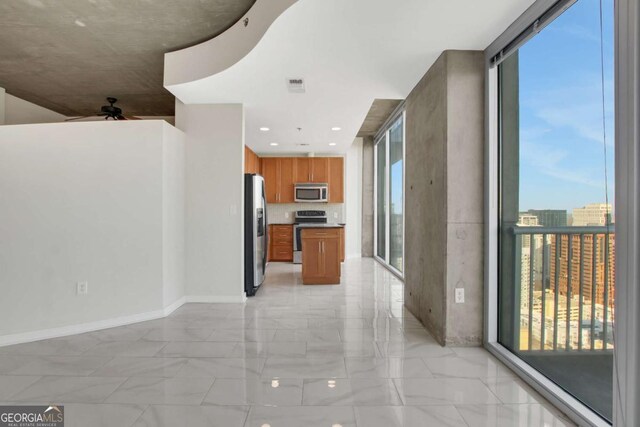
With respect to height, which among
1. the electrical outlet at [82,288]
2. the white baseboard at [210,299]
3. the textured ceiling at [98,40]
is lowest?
the white baseboard at [210,299]

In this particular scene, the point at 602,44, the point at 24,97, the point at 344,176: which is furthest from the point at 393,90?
the point at 24,97

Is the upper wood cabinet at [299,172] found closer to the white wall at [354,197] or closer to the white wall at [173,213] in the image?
the white wall at [354,197]

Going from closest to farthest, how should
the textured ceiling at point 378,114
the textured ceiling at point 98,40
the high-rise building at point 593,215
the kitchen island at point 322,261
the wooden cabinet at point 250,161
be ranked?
the high-rise building at point 593,215 → the textured ceiling at point 98,40 → the textured ceiling at point 378,114 → the kitchen island at point 322,261 → the wooden cabinet at point 250,161

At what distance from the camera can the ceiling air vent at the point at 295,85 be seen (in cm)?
320

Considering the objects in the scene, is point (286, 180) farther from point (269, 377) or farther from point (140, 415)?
point (140, 415)

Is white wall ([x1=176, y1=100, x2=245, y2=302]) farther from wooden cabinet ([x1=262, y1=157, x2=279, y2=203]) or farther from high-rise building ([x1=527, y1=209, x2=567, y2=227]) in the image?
wooden cabinet ([x1=262, y1=157, x2=279, y2=203])

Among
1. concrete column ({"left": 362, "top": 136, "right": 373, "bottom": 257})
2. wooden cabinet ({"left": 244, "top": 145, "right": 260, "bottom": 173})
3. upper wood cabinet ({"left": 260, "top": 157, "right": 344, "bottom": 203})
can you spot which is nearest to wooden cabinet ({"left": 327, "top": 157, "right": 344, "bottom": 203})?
upper wood cabinet ({"left": 260, "top": 157, "right": 344, "bottom": 203})

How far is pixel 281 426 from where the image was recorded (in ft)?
5.58

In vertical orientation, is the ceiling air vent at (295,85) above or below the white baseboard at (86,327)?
above

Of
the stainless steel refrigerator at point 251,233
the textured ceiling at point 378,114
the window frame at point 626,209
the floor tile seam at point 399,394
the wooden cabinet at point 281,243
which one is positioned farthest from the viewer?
the wooden cabinet at point 281,243

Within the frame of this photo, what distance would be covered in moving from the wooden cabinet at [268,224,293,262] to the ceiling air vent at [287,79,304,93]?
4.01 m

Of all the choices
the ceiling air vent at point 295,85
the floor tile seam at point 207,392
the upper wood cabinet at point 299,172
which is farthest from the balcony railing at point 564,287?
the upper wood cabinet at point 299,172

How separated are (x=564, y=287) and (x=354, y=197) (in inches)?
226

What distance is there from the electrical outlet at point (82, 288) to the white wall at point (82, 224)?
0.03 m
